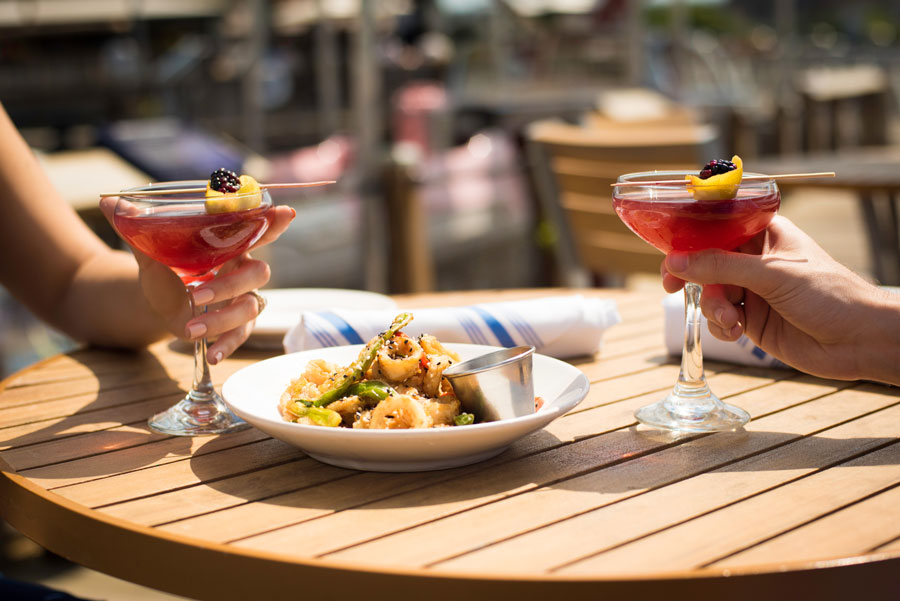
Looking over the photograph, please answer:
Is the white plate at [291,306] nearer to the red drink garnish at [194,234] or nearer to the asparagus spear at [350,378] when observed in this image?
the red drink garnish at [194,234]

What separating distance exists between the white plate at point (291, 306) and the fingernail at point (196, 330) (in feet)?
1.29

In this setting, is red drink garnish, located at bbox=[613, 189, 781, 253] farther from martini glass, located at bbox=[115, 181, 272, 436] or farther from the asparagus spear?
martini glass, located at bbox=[115, 181, 272, 436]

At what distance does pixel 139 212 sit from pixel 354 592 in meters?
0.68

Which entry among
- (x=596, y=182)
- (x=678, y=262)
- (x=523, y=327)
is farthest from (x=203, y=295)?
(x=596, y=182)

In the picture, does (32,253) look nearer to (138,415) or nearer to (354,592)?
(138,415)

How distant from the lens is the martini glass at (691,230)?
47.1 inches

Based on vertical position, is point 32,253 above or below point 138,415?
above

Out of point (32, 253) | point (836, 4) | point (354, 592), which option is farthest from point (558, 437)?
point (836, 4)

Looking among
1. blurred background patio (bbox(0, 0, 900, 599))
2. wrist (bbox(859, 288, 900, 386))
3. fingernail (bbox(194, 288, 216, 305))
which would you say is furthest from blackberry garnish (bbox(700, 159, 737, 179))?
blurred background patio (bbox(0, 0, 900, 599))

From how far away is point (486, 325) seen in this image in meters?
1.53

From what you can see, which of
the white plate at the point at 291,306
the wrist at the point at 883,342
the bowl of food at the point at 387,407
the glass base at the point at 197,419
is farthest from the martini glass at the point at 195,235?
the wrist at the point at 883,342

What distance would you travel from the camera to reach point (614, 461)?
115 centimetres

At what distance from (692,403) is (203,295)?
0.70m

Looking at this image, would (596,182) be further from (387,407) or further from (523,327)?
(387,407)
